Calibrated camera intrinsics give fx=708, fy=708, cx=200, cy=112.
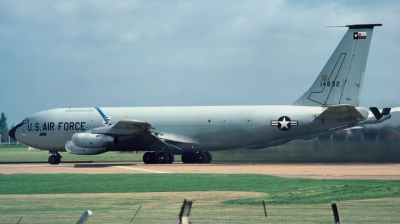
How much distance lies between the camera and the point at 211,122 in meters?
47.1

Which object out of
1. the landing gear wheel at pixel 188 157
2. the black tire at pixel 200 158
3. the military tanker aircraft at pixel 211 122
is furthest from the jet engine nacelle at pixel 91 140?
the black tire at pixel 200 158

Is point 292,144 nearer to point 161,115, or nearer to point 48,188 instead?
point 161,115

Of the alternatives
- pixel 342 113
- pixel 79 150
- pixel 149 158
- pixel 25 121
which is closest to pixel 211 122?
pixel 149 158

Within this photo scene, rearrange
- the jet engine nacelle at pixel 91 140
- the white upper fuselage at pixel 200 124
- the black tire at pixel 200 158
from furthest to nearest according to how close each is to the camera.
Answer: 1. the black tire at pixel 200 158
2. the jet engine nacelle at pixel 91 140
3. the white upper fuselage at pixel 200 124

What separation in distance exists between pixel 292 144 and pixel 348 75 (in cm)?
683

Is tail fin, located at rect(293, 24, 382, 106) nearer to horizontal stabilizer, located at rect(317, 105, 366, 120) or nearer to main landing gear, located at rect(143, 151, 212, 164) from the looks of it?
horizontal stabilizer, located at rect(317, 105, 366, 120)

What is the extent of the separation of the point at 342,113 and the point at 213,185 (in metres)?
16.2

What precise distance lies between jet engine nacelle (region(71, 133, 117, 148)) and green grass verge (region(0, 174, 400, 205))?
13.1 meters

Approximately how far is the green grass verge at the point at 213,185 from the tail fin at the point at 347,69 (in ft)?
45.4

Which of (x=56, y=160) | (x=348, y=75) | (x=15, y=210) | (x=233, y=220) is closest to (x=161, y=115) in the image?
(x=56, y=160)

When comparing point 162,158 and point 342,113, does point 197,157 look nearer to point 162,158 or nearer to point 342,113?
point 162,158

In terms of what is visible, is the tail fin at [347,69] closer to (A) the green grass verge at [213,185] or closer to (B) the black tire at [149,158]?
(B) the black tire at [149,158]

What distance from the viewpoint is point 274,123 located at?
44.4m

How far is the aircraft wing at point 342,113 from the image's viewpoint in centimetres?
4050
